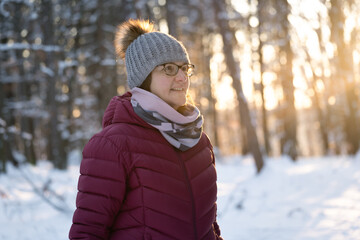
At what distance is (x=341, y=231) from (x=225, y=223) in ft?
6.34

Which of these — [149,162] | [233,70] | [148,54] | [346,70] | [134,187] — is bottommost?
[346,70]

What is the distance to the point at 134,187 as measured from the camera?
66.1 inches

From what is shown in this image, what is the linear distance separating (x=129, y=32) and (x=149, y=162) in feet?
2.71

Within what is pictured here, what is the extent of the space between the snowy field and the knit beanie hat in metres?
3.70

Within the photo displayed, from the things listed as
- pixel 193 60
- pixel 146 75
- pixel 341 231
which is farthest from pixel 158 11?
pixel 146 75

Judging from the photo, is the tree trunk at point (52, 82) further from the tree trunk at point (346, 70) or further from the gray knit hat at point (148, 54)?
the gray knit hat at point (148, 54)

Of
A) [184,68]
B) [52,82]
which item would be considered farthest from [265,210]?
[52,82]

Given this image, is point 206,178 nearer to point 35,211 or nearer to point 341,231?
point 341,231

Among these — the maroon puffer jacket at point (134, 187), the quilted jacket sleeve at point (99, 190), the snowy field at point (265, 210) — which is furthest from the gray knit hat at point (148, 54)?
the snowy field at point (265, 210)

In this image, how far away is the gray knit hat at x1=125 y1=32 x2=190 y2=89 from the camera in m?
1.87

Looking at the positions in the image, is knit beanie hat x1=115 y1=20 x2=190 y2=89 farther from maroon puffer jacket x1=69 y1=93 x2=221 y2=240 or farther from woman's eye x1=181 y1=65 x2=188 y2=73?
maroon puffer jacket x1=69 y1=93 x2=221 y2=240

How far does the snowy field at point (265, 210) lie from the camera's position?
501 cm

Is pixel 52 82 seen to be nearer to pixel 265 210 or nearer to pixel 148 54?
pixel 265 210

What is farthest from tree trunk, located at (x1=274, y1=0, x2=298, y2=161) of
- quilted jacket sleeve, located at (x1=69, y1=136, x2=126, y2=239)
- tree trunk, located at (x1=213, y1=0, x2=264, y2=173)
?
quilted jacket sleeve, located at (x1=69, y1=136, x2=126, y2=239)
